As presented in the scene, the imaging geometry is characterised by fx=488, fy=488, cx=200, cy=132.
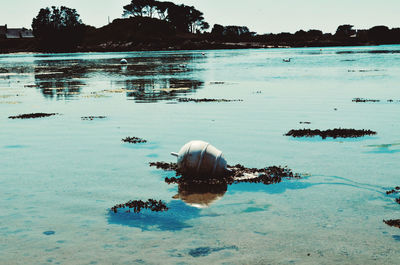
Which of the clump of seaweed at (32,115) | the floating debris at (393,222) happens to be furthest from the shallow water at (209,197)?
the clump of seaweed at (32,115)

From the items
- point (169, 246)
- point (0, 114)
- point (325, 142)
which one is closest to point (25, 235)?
point (169, 246)

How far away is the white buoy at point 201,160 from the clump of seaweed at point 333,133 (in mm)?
6212

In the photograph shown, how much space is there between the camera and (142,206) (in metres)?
9.58

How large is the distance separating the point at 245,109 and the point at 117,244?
16.9 metres

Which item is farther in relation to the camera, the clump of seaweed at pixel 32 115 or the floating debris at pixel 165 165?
the clump of seaweed at pixel 32 115

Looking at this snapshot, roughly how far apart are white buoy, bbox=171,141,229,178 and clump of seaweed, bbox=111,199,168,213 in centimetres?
159

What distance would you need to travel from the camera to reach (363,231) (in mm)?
8141

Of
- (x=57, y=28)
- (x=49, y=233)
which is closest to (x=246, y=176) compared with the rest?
(x=49, y=233)

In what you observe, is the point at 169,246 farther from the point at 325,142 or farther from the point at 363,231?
the point at 325,142

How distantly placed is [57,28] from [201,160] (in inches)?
6968

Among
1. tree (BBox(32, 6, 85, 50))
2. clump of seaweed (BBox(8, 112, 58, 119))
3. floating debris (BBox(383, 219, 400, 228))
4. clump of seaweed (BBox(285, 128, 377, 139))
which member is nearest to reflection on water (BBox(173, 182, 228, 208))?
floating debris (BBox(383, 219, 400, 228))

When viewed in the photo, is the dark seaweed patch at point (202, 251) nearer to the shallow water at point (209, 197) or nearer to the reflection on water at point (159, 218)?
the shallow water at point (209, 197)

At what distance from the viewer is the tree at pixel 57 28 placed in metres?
175

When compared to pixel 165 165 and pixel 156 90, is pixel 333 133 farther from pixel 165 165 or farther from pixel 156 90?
pixel 156 90
